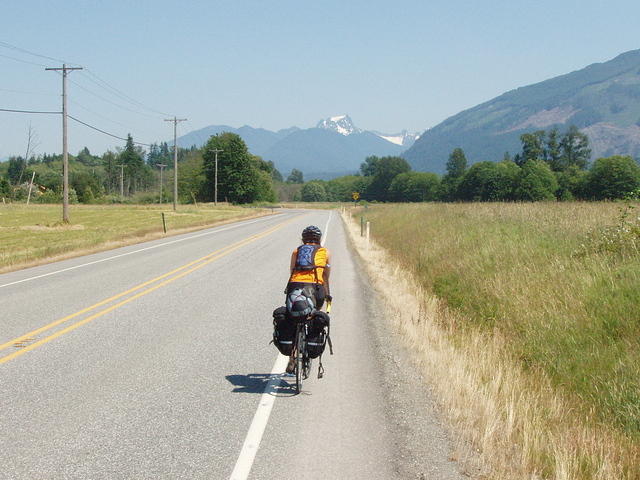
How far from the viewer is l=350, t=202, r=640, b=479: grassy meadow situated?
5.12 m

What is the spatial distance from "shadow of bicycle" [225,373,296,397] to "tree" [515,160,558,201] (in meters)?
107

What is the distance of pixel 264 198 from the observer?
134 m

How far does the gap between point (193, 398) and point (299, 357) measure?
1145 millimetres

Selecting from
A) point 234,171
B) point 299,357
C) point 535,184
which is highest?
point 234,171

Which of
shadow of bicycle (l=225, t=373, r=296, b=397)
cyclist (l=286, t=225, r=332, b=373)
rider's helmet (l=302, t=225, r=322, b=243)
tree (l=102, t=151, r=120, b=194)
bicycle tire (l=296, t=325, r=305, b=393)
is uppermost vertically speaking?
tree (l=102, t=151, r=120, b=194)

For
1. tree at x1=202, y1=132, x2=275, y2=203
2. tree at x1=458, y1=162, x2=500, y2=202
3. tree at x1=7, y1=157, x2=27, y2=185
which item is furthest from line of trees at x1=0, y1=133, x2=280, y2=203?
tree at x1=458, y1=162, x2=500, y2=202

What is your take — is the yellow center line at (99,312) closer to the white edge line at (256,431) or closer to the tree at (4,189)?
the white edge line at (256,431)

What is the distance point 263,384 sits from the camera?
6602mm

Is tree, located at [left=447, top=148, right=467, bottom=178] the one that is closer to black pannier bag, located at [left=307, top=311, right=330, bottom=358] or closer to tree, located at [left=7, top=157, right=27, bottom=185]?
tree, located at [left=7, top=157, right=27, bottom=185]

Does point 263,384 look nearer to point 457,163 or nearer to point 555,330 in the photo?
point 555,330

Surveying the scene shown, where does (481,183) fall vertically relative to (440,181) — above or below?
below

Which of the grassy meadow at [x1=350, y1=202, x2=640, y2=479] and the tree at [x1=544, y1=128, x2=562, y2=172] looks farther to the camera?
the tree at [x1=544, y1=128, x2=562, y2=172]

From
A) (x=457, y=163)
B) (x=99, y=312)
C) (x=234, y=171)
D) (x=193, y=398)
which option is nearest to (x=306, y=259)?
(x=193, y=398)

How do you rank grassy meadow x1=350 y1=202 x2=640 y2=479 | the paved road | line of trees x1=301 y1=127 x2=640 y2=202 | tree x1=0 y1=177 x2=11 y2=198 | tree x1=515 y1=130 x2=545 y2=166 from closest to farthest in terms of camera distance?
the paved road
grassy meadow x1=350 y1=202 x2=640 y2=479
line of trees x1=301 y1=127 x2=640 y2=202
tree x1=0 y1=177 x2=11 y2=198
tree x1=515 y1=130 x2=545 y2=166
